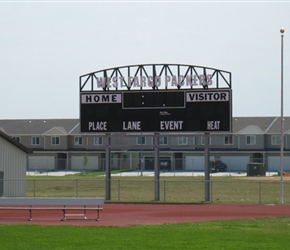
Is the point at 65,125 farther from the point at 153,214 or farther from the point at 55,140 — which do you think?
the point at 153,214

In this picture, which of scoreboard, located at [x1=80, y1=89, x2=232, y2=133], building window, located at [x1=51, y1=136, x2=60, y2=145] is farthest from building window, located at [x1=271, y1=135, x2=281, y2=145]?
scoreboard, located at [x1=80, y1=89, x2=232, y2=133]

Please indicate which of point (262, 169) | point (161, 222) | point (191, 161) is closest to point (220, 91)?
point (161, 222)

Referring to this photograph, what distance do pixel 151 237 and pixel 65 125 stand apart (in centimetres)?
8257

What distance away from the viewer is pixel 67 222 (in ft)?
88.7

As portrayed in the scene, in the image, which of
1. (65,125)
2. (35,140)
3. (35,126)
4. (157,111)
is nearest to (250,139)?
(65,125)

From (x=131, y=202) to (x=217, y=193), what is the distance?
10.9 m

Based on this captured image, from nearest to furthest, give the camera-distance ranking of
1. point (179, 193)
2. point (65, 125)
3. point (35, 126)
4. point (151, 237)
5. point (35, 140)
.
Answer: point (151, 237) < point (179, 193) < point (35, 140) < point (35, 126) < point (65, 125)

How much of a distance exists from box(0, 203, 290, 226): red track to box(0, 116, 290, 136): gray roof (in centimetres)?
5604

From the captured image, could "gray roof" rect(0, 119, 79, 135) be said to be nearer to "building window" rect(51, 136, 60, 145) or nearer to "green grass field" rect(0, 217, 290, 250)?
"building window" rect(51, 136, 60, 145)

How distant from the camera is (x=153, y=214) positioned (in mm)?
32125

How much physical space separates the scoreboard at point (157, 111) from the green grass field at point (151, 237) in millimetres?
11985

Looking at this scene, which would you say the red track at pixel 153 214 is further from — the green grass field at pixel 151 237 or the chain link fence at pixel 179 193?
the chain link fence at pixel 179 193

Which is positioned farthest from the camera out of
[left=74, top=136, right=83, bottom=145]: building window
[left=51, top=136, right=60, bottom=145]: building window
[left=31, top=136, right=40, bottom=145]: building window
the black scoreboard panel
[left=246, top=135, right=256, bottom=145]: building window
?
[left=31, top=136, right=40, bottom=145]: building window

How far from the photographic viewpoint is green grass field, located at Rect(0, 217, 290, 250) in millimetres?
18484
